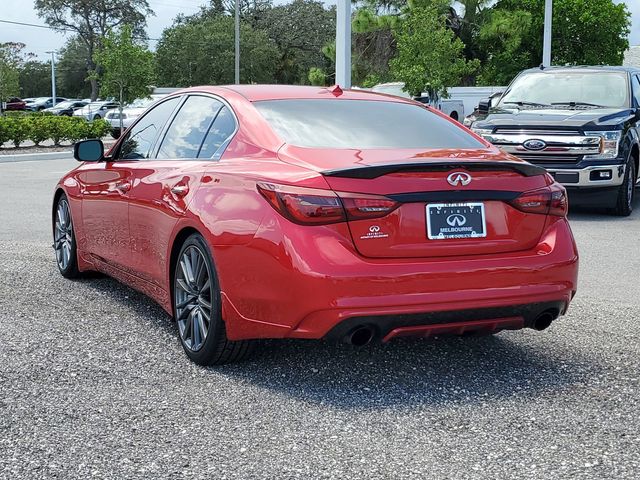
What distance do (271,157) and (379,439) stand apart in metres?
1.53

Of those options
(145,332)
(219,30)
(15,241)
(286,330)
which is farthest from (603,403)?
(219,30)

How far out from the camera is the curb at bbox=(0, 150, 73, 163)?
23.9 meters

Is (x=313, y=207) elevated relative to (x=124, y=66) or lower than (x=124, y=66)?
lower

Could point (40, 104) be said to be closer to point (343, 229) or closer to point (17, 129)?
point (17, 129)

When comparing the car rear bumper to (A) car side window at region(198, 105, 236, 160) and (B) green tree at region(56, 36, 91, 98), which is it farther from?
(B) green tree at region(56, 36, 91, 98)

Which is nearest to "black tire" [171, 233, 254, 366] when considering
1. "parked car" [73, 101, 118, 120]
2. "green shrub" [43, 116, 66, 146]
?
"green shrub" [43, 116, 66, 146]

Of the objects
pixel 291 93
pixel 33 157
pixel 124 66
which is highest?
pixel 124 66

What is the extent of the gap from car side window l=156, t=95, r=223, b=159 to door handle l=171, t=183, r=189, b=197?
235 millimetres

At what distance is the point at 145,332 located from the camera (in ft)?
19.0

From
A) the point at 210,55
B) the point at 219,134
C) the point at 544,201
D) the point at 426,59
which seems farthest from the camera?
the point at 210,55

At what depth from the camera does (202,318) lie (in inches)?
198

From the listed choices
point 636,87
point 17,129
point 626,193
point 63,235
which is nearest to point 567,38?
point 17,129

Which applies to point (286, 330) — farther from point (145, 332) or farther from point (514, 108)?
point (514, 108)

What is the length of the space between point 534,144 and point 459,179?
24.0 feet
